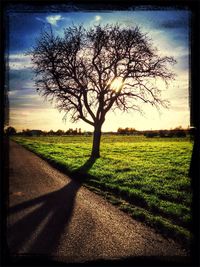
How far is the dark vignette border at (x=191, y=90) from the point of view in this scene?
227 inches

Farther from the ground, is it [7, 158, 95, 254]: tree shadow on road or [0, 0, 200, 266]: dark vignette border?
[0, 0, 200, 266]: dark vignette border

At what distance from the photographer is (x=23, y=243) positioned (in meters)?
6.32

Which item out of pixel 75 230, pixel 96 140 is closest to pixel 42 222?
pixel 75 230

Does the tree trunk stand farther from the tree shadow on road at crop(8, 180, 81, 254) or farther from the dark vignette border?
the dark vignette border

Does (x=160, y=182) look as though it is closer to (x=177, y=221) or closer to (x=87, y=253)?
(x=177, y=221)

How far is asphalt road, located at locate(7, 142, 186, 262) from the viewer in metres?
6.21

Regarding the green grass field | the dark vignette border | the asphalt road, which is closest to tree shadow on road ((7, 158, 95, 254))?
the asphalt road

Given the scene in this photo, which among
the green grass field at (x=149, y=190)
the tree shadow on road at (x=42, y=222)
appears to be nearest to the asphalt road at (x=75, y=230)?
the tree shadow on road at (x=42, y=222)

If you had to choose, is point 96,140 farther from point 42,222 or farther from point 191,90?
Answer: point 191,90

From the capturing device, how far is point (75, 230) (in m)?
7.36

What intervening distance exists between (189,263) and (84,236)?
2426 millimetres

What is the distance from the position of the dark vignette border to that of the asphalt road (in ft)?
0.66

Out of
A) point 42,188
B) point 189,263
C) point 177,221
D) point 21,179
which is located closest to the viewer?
point 189,263

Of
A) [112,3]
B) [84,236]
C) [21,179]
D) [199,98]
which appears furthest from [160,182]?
[112,3]
